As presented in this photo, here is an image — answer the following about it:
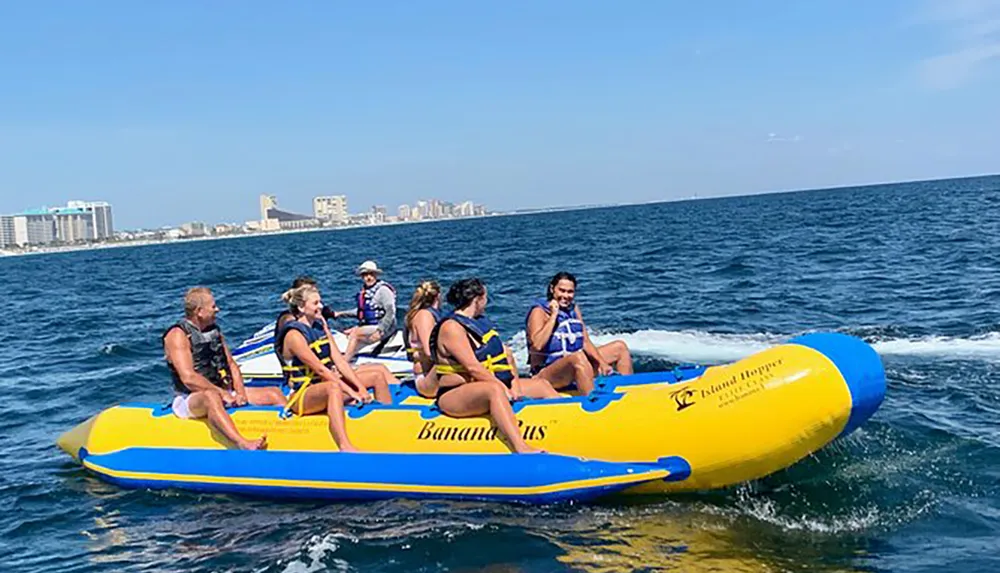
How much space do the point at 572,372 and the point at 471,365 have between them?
3.82ft

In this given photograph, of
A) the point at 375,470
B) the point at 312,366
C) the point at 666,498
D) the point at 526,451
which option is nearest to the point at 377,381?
the point at 312,366

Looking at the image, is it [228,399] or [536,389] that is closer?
[536,389]

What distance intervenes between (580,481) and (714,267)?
18387 millimetres

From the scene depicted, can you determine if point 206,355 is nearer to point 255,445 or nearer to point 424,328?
point 255,445

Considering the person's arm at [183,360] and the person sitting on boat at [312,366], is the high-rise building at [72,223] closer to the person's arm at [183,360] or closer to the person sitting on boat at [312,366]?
the person's arm at [183,360]

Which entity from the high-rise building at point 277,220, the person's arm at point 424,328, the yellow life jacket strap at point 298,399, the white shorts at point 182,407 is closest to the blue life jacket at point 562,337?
the person's arm at point 424,328

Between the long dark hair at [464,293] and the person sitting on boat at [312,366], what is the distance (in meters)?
1.18

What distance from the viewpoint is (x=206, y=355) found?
725cm

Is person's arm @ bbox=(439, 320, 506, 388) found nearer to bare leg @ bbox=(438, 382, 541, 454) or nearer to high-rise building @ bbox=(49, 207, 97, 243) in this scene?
bare leg @ bbox=(438, 382, 541, 454)

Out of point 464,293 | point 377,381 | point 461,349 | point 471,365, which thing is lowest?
point 377,381

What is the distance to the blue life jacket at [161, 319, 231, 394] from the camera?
7.11 meters

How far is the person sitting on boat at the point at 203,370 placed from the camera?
700 centimetres

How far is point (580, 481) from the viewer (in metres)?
6.05

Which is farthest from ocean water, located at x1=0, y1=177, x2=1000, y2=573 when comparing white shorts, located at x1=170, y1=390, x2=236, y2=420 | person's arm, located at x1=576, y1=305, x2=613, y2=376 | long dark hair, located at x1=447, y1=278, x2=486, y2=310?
person's arm, located at x1=576, y1=305, x2=613, y2=376
